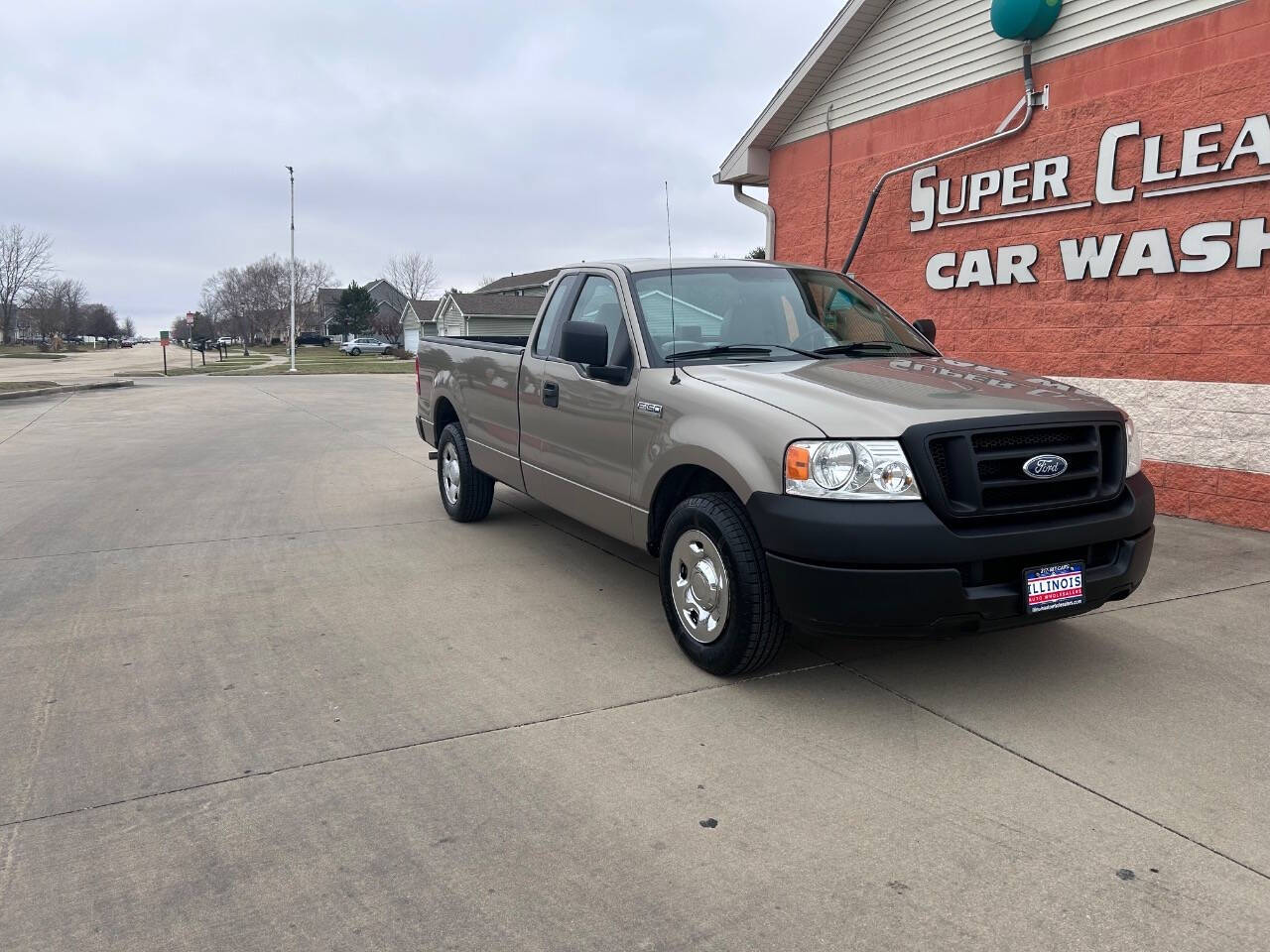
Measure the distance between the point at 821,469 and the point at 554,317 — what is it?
9.31 feet

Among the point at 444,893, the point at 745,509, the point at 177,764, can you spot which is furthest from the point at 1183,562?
the point at 177,764

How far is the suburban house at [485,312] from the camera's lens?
60219 millimetres

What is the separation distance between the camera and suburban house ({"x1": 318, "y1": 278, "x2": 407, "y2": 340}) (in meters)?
99.4

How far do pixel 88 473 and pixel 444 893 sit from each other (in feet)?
30.1

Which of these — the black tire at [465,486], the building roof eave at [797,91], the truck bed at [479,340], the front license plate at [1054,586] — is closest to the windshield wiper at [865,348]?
the front license plate at [1054,586]

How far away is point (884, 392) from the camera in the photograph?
13.0 feet

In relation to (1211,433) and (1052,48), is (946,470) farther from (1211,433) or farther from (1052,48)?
(1052,48)

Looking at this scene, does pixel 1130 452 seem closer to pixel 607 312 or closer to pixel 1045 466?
pixel 1045 466

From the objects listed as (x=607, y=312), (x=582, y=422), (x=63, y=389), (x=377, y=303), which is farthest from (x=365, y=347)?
(x=582, y=422)

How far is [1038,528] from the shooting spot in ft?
12.0

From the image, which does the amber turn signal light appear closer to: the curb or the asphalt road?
the asphalt road

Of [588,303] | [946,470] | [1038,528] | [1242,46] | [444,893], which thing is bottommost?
[444,893]

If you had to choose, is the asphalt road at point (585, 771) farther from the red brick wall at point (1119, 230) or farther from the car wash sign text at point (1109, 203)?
the car wash sign text at point (1109, 203)

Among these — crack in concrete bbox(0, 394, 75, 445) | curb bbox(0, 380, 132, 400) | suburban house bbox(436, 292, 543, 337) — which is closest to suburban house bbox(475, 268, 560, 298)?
suburban house bbox(436, 292, 543, 337)
